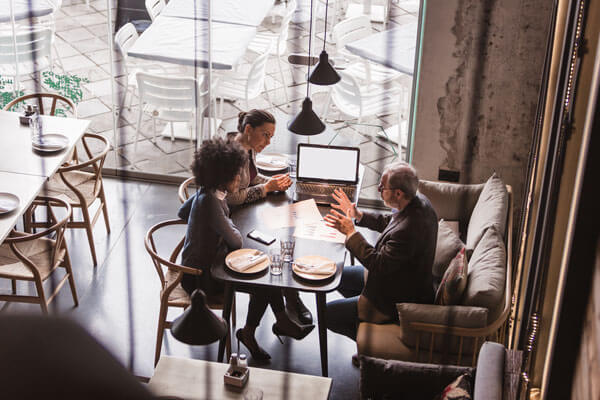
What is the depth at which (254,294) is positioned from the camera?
3965mm

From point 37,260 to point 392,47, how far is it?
9.87ft

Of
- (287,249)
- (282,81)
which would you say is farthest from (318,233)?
(282,81)

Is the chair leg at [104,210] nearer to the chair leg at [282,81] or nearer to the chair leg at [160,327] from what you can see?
the chair leg at [160,327]

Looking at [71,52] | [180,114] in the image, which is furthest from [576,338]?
[71,52]

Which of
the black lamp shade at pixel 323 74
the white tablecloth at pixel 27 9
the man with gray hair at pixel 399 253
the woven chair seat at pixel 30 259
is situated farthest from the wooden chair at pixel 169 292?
the white tablecloth at pixel 27 9

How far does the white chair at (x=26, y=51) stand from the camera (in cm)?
558

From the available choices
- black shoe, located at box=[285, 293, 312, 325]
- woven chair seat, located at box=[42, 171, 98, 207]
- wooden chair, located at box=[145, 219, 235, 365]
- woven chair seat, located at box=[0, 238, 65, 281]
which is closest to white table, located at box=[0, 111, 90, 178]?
woven chair seat, located at box=[42, 171, 98, 207]

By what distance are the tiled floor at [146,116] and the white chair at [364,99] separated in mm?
128

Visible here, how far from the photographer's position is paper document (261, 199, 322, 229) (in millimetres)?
4023

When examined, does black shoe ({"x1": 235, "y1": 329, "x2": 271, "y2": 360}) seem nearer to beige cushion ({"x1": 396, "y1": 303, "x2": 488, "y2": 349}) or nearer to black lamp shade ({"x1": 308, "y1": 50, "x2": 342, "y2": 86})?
beige cushion ({"x1": 396, "y1": 303, "x2": 488, "y2": 349})

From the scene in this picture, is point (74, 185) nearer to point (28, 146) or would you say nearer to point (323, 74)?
point (28, 146)

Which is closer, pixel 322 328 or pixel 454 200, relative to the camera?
pixel 322 328

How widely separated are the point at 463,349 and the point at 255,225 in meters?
1.38

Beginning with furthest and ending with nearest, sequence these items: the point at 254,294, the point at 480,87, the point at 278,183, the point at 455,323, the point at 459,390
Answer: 1. the point at 480,87
2. the point at 278,183
3. the point at 254,294
4. the point at 455,323
5. the point at 459,390
